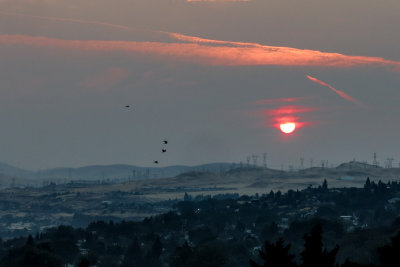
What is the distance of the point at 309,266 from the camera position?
301ft

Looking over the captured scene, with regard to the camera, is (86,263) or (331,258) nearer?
(86,263)

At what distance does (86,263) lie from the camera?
87188mm

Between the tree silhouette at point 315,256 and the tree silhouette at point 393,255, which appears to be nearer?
the tree silhouette at point 315,256

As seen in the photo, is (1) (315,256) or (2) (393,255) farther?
(2) (393,255)

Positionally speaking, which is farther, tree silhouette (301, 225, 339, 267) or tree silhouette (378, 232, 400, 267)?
tree silhouette (378, 232, 400, 267)

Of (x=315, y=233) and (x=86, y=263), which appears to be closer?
(x=86, y=263)

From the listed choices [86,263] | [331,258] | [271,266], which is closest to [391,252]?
[331,258]

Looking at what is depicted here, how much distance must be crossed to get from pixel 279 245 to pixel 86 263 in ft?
64.9

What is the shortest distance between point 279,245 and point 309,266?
368 centimetres

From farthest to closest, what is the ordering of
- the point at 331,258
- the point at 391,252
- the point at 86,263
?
the point at 391,252 → the point at 331,258 → the point at 86,263

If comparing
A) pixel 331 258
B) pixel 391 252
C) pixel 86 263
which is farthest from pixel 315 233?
pixel 86 263

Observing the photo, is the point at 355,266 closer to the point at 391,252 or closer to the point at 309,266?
the point at 309,266

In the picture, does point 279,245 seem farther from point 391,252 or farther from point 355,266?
point 391,252

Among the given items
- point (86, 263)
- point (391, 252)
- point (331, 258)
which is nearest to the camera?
point (86, 263)
